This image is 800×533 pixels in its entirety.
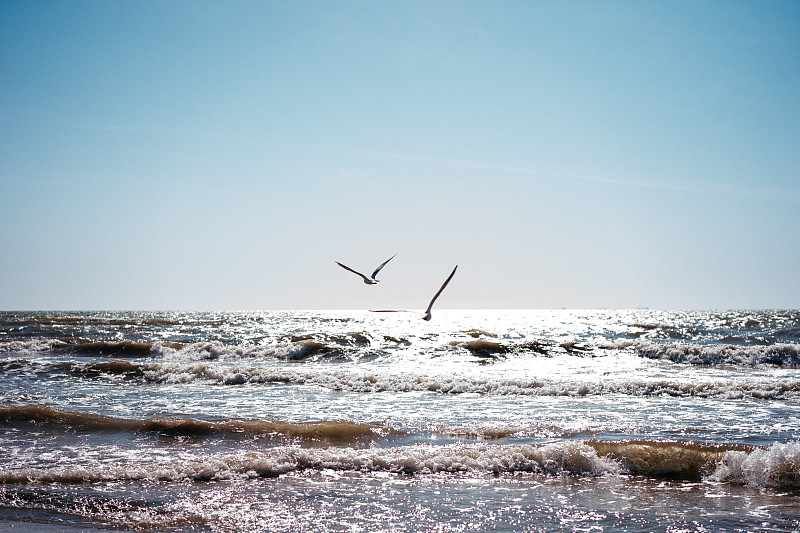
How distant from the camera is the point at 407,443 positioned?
31.6 ft

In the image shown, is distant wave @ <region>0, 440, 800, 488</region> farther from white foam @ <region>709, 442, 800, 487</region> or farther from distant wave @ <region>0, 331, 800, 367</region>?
distant wave @ <region>0, 331, 800, 367</region>

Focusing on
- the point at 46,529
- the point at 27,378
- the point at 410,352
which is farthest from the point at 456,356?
the point at 46,529

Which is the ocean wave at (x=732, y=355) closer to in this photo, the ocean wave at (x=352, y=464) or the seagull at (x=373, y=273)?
the ocean wave at (x=352, y=464)

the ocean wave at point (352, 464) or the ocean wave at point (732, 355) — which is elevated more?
the ocean wave at point (732, 355)

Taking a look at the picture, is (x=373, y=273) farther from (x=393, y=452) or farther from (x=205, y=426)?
(x=205, y=426)

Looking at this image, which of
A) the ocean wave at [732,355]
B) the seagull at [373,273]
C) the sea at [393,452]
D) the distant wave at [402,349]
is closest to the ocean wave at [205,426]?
the sea at [393,452]

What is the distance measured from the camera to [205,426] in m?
10.6

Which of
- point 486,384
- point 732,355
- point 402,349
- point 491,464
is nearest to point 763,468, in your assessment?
point 491,464

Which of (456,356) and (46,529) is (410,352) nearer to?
(456,356)

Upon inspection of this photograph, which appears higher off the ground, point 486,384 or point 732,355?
point 732,355

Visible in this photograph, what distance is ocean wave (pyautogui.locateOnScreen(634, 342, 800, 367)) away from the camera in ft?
76.5

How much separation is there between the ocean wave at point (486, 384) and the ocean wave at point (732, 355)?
299 inches

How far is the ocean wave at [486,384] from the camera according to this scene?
48.4ft

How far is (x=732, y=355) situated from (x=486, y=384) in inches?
554
